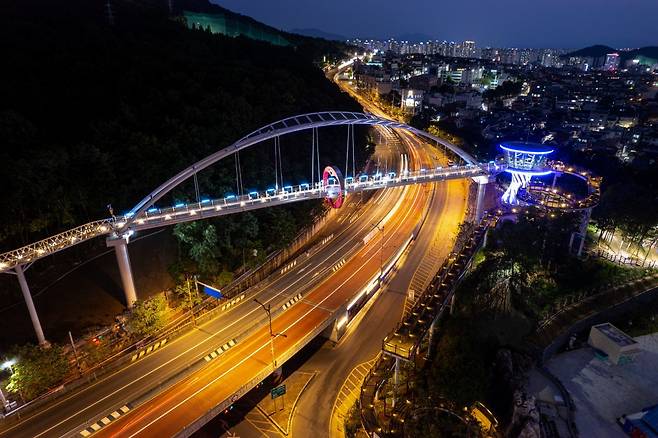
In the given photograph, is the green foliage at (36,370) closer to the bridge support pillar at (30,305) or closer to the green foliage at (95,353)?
the green foliage at (95,353)

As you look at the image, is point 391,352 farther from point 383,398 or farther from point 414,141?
point 414,141

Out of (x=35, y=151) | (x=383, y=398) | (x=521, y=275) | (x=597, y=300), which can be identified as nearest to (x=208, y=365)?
(x=383, y=398)

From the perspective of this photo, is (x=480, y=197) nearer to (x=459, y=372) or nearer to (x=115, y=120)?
(x=459, y=372)

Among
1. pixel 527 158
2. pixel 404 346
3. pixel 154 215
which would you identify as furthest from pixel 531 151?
pixel 154 215

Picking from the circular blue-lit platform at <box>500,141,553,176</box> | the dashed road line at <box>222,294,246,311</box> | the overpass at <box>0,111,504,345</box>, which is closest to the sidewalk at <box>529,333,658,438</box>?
the dashed road line at <box>222,294,246,311</box>

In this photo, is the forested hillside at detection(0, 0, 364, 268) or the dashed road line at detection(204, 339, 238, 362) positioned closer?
the dashed road line at detection(204, 339, 238, 362)

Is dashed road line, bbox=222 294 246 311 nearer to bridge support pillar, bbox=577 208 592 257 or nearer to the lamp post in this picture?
the lamp post

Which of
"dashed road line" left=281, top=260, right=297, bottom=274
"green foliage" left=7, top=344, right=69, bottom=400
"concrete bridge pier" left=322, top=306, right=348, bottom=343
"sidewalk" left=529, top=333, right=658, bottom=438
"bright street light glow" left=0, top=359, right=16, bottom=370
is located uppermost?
"bright street light glow" left=0, top=359, right=16, bottom=370
